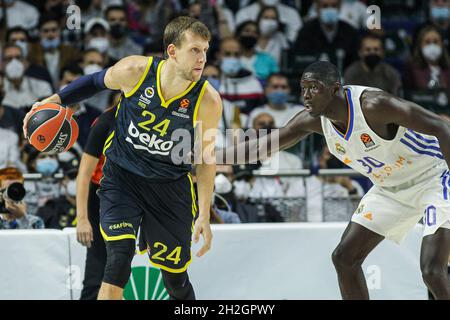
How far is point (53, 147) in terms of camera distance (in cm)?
599

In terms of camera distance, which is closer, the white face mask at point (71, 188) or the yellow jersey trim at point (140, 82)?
the yellow jersey trim at point (140, 82)

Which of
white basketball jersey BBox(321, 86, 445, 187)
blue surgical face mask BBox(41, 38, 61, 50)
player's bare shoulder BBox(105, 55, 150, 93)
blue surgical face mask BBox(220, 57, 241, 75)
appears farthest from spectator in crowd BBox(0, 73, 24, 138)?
white basketball jersey BBox(321, 86, 445, 187)

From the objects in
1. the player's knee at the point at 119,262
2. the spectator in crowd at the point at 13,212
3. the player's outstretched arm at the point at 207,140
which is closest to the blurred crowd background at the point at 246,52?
the spectator in crowd at the point at 13,212

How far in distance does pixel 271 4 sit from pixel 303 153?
270 cm

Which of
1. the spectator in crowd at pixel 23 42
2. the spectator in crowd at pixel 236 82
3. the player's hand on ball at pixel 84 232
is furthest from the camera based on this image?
the spectator in crowd at pixel 23 42

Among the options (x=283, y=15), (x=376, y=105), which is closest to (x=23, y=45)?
(x=283, y=15)

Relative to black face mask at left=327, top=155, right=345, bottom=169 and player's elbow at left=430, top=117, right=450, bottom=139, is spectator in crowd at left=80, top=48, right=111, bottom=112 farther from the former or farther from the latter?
player's elbow at left=430, top=117, right=450, bottom=139

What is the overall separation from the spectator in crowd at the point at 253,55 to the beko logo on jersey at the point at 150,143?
503 centimetres

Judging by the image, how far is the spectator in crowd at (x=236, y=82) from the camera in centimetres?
1025

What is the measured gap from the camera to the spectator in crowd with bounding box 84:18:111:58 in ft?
35.0

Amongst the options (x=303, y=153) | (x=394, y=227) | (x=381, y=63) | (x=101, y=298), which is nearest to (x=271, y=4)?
(x=381, y=63)

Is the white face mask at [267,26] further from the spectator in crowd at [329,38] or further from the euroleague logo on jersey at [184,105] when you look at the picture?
the euroleague logo on jersey at [184,105]

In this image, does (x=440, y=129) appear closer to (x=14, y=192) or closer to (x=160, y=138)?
(x=160, y=138)
